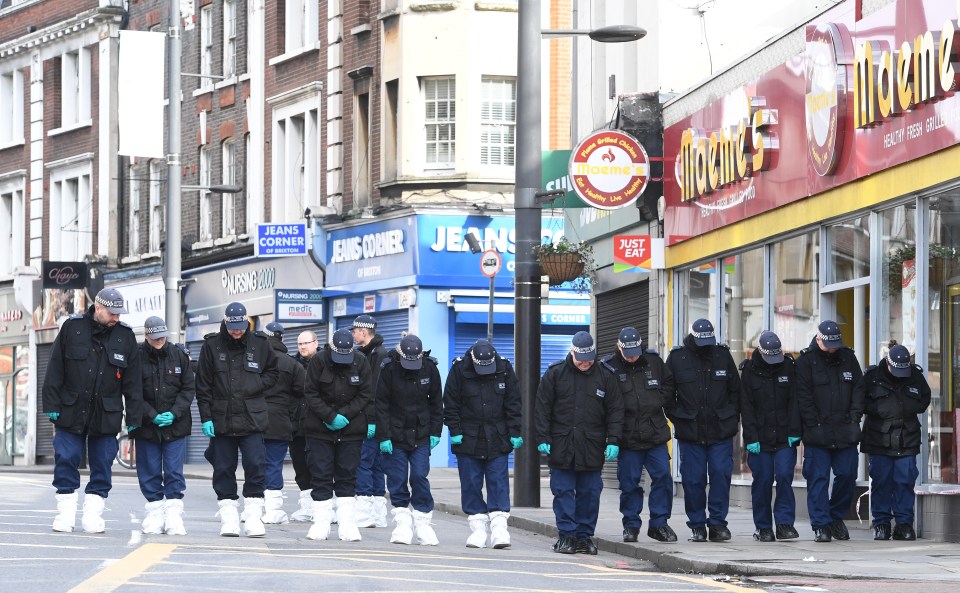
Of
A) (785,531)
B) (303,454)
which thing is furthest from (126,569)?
(303,454)

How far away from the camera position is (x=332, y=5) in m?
36.8

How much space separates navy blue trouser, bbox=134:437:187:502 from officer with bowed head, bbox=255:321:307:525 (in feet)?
2.98

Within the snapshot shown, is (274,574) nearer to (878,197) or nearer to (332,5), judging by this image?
(878,197)

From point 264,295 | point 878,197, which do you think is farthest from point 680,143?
point 264,295

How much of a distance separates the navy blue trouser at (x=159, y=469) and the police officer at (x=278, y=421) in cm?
91

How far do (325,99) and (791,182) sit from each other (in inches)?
731

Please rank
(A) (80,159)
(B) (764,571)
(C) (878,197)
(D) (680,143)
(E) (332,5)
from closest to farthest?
(B) (764,571) < (C) (878,197) < (D) (680,143) < (E) (332,5) < (A) (80,159)

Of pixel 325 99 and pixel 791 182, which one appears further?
pixel 325 99

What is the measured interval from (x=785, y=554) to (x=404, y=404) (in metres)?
3.50

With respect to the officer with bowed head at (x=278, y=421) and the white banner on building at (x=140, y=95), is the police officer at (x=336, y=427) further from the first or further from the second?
the white banner on building at (x=140, y=95)

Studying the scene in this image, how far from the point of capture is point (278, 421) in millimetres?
17234

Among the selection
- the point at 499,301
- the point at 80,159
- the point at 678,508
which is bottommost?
the point at 678,508

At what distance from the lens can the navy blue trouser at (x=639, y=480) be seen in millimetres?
15961

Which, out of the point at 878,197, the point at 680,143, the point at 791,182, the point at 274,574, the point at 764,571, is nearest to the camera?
the point at 274,574
